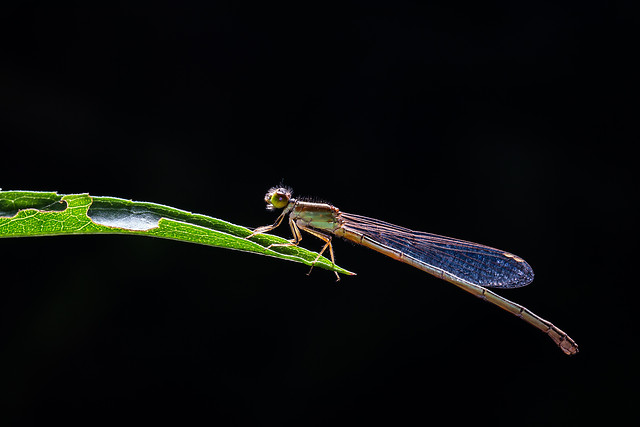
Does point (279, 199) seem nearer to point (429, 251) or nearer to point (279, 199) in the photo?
point (279, 199)

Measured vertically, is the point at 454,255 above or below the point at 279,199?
below

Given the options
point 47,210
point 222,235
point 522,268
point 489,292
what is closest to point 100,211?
point 47,210

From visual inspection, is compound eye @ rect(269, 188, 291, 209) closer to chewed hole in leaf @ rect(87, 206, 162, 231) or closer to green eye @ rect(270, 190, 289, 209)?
green eye @ rect(270, 190, 289, 209)

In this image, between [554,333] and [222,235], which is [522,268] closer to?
[554,333]

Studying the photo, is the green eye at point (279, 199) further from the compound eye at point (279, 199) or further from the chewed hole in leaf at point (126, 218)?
the chewed hole in leaf at point (126, 218)

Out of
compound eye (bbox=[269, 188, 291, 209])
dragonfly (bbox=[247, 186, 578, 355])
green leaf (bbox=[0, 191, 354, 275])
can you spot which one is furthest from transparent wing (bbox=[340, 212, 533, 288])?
green leaf (bbox=[0, 191, 354, 275])

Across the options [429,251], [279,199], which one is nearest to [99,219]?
[279,199]

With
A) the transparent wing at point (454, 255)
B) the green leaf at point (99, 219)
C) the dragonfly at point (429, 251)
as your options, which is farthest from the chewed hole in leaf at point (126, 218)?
the transparent wing at point (454, 255)
